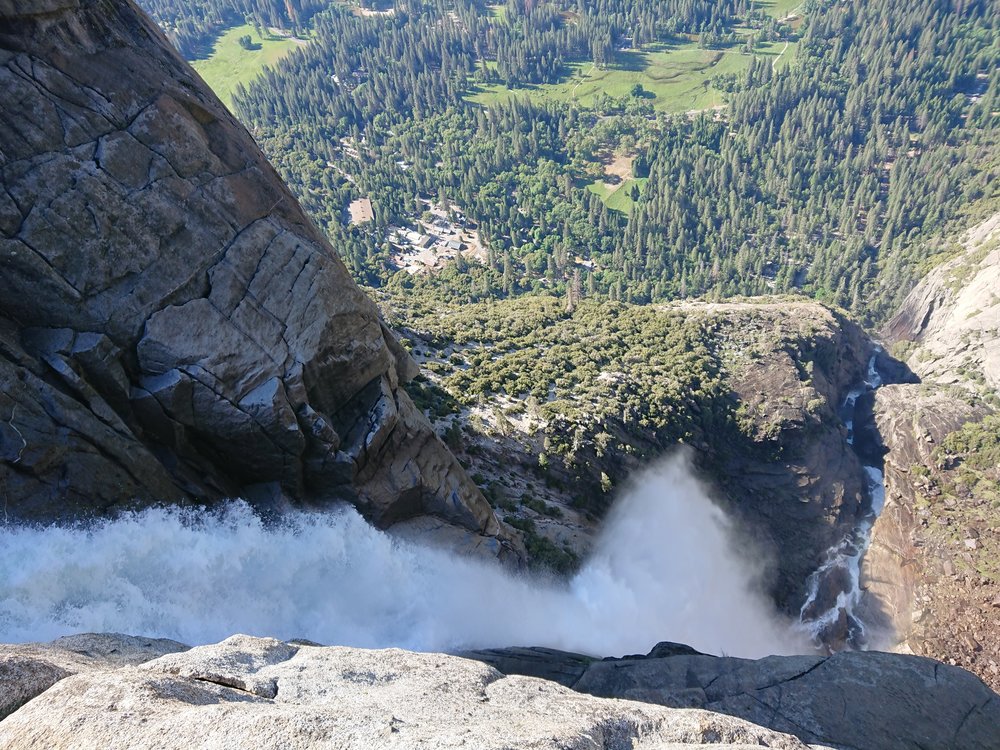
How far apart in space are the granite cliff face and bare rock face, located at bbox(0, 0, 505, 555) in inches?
2662

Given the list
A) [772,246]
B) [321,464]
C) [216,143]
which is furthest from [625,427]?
[772,246]

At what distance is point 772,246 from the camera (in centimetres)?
19425

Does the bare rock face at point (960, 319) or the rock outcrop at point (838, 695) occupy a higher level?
the rock outcrop at point (838, 695)

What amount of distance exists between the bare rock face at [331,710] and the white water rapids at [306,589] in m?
8.75

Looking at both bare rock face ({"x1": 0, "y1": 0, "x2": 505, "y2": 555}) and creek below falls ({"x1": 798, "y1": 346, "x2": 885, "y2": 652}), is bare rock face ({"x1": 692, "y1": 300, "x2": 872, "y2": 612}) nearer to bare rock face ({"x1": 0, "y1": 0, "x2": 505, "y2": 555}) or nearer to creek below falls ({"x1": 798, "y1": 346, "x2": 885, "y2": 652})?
creek below falls ({"x1": 798, "y1": 346, "x2": 885, "y2": 652})

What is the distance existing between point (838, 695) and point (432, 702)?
68.0ft

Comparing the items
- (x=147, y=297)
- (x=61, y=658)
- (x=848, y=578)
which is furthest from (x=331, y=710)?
(x=848, y=578)

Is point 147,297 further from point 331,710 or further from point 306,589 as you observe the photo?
point 331,710

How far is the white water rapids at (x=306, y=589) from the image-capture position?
23.2 meters

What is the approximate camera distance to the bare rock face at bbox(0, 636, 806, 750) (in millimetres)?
12711

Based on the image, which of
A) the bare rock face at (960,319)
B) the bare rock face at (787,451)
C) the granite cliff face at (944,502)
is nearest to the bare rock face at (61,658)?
the bare rock face at (787,451)

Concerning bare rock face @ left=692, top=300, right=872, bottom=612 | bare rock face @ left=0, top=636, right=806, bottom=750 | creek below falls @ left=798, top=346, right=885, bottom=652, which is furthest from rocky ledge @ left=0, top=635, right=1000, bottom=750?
bare rock face @ left=692, top=300, right=872, bottom=612

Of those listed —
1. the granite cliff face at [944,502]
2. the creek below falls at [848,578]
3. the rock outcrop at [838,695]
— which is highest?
the rock outcrop at [838,695]

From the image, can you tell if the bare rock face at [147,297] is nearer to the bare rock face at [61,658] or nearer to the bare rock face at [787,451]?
the bare rock face at [61,658]
